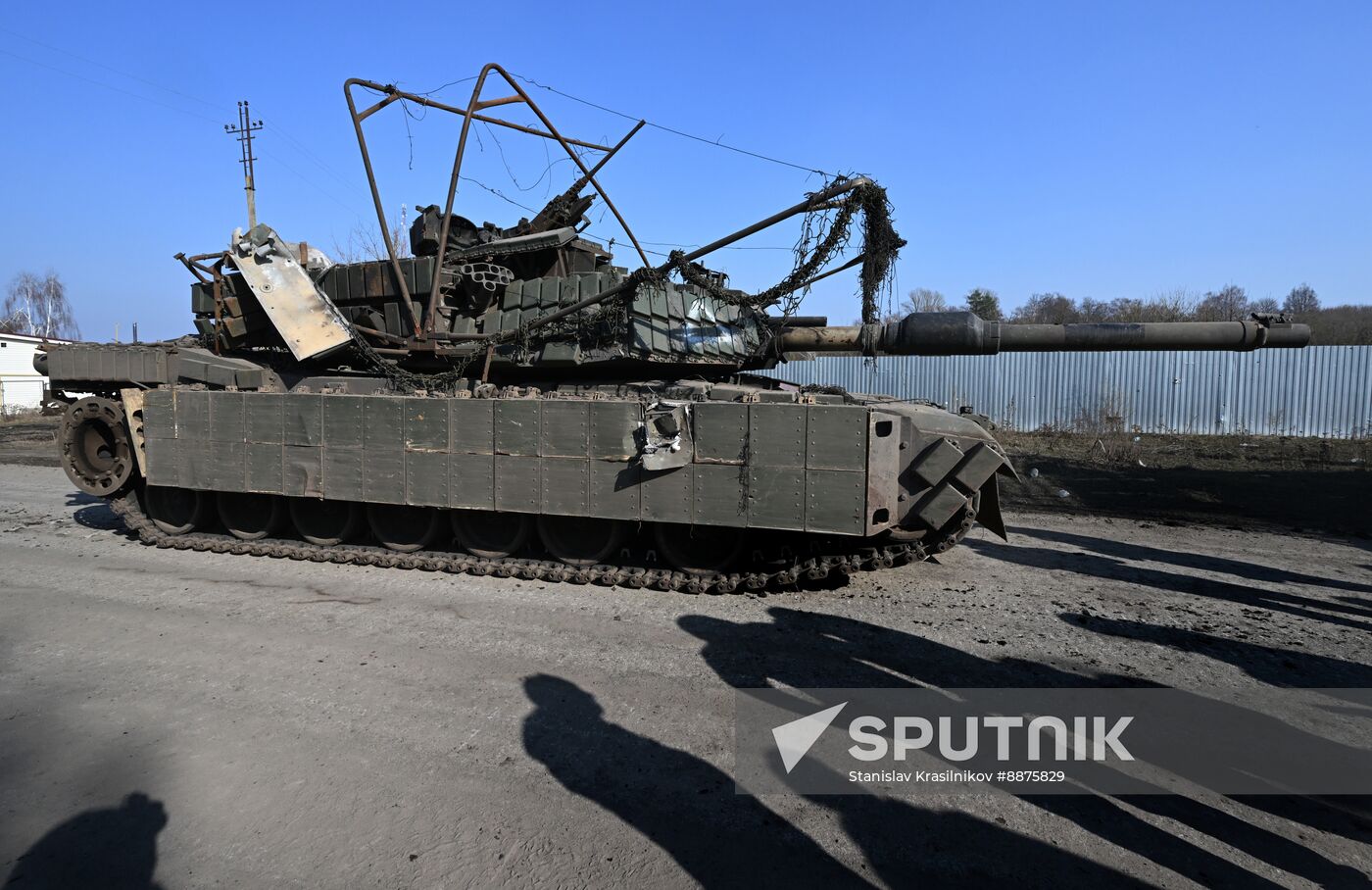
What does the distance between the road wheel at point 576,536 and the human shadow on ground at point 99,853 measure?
4904 mm

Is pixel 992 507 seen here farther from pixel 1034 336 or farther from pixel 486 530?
pixel 486 530

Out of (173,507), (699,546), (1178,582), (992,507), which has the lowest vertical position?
(1178,582)

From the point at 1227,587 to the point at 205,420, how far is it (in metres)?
12.4

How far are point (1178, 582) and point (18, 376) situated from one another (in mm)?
47437

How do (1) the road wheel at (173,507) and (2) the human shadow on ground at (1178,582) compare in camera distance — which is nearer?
(2) the human shadow on ground at (1178,582)

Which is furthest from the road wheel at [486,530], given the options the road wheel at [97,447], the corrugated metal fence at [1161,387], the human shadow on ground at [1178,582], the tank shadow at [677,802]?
the corrugated metal fence at [1161,387]

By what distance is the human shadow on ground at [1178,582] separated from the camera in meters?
7.40

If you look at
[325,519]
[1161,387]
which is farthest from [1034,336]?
[1161,387]

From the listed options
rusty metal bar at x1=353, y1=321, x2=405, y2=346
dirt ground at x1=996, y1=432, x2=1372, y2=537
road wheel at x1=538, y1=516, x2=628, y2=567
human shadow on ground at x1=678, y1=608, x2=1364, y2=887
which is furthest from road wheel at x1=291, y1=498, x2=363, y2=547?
dirt ground at x1=996, y1=432, x2=1372, y2=537

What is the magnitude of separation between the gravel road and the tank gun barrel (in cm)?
263

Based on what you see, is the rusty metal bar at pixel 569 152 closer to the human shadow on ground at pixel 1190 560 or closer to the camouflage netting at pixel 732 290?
the camouflage netting at pixel 732 290

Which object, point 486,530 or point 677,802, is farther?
point 486,530

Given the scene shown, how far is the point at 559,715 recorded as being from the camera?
4.89 meters

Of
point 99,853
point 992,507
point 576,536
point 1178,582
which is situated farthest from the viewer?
point 576,536
